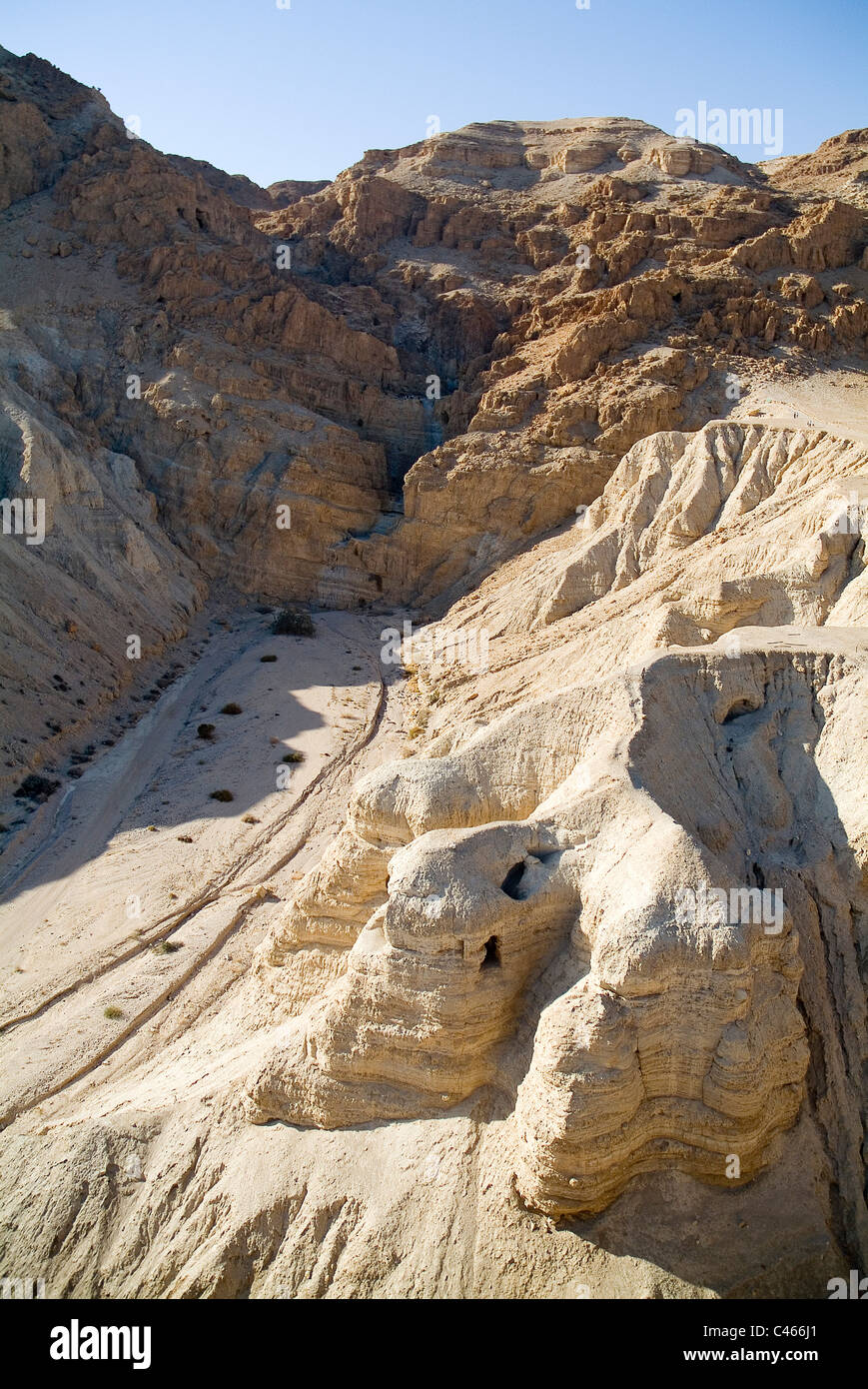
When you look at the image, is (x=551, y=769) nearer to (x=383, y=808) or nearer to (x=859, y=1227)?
(x=383, y=808)

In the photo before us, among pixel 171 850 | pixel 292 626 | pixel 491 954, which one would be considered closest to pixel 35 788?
pixel 171 850

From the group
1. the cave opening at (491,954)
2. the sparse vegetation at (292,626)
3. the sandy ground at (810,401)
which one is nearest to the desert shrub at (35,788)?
the sparse vegetation at (292,626)

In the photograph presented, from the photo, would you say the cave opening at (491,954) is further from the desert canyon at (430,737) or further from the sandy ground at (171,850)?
the sandy ground at (171,850)

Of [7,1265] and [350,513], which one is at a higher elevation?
[350,513]

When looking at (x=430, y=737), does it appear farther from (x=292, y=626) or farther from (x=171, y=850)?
(x=292, y=626)

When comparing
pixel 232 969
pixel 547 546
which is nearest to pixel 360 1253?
pixel 232 969
